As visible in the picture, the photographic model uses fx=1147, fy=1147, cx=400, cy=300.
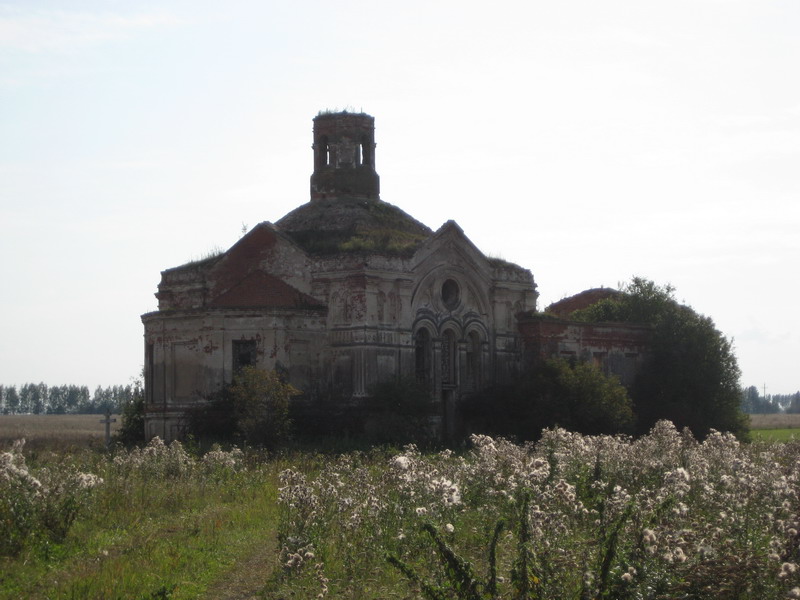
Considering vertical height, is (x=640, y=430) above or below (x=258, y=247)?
below

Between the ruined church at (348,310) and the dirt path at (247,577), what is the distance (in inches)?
778

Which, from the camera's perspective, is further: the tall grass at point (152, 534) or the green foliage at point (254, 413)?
the green foliage at point (254, 413)

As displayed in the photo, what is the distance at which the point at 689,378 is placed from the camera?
43094mm

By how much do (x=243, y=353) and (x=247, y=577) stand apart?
2162 cm

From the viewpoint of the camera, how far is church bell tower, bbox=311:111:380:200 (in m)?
40.9

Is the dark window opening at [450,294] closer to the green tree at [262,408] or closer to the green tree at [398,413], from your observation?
the green tree at [398,413]

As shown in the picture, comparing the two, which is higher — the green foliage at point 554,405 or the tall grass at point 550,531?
the green foliage at point 554,405

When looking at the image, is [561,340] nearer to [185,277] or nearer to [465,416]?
[465,416]

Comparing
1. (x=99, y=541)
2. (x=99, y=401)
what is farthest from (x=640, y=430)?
(x=99, y=401)

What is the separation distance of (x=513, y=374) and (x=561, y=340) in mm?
2405

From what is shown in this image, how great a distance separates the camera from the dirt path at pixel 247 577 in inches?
497

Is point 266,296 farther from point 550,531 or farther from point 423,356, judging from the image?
point 550,531

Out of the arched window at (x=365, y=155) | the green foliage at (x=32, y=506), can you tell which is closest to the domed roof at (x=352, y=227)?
the arched window at (x=365, y=155)

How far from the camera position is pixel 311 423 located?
3412 centimetres
